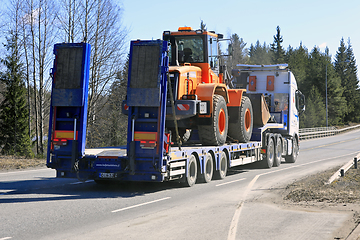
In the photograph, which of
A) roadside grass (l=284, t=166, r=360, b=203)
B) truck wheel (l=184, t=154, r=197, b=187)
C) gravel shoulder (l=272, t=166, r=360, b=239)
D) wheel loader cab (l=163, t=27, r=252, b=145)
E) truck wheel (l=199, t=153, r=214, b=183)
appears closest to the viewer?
gravel shoulder (l=272, t=166, r=360, b=239)

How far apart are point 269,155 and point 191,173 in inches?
275

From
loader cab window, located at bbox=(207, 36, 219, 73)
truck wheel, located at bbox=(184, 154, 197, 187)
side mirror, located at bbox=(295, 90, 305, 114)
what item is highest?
loader cab window, located at bbox=(207, 36, 219, 73)

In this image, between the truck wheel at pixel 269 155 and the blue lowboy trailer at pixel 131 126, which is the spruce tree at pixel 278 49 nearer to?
the truck wheel at pixel 269 155

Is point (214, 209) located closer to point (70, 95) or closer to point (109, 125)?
point (70, 95)

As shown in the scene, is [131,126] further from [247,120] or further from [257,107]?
[257,107]

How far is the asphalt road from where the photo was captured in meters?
6.64

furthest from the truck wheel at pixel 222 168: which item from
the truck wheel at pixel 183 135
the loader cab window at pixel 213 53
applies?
the loader cab window at pixel 213 53

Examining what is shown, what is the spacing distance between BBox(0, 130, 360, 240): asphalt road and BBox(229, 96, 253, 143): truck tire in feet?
9.08

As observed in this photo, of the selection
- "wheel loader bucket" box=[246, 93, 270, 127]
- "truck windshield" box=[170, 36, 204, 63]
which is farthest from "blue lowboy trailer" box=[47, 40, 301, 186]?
"wheel loader bucket" box=[246, 93, 270, 127]

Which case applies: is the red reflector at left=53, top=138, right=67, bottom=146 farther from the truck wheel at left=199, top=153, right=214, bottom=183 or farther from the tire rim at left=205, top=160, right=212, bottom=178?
the tire rim at left=205, top=160, right=212, bottom=178

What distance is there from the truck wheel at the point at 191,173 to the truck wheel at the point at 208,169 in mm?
519

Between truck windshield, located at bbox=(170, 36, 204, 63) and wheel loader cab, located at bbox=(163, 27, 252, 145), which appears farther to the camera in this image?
truck windshield, located at bbox=(170, 36, 204, 63)

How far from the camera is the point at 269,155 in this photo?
17.8 m

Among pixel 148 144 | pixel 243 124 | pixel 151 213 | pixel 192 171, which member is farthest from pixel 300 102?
pixel 151 213
